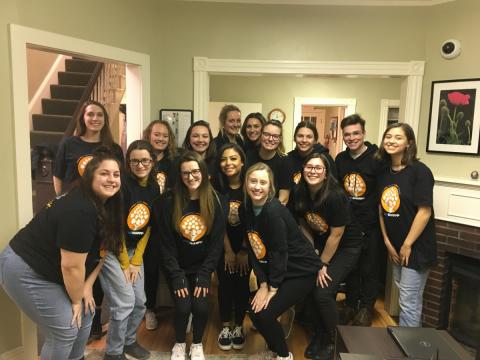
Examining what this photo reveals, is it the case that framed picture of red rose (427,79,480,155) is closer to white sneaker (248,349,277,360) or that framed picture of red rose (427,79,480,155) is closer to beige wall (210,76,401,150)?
white sneaker (248,349,277,360)

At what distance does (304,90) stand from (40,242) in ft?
15.3

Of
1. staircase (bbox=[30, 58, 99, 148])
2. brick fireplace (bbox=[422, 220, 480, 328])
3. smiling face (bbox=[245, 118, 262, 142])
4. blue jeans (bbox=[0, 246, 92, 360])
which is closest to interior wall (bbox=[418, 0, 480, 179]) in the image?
brick fireplace (bbox=[422, 220, 480, 328])

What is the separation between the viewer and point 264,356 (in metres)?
2.30

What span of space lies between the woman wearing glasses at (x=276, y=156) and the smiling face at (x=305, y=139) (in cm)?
15

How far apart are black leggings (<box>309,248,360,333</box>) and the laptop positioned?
1.76ft

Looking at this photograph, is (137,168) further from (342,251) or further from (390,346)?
(390,346)

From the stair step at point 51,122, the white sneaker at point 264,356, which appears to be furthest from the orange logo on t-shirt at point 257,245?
the stair step at point 51,122

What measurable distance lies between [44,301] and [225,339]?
1.21m

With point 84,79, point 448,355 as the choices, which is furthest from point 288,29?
point 84,79

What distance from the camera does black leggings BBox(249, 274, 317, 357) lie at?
2.12 meters

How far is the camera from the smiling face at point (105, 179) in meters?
1.67

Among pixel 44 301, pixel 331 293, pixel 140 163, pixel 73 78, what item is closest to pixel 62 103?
pixel 73 78

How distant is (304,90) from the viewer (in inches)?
220

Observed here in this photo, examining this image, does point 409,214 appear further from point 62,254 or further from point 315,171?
Answer: point 62,254
